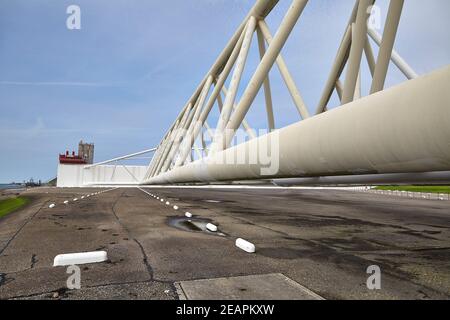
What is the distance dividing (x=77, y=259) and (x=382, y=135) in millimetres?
4455

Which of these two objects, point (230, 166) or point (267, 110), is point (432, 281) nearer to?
point (230, 166)

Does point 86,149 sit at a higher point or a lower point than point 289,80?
higher

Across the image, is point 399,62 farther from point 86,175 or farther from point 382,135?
point 86,175

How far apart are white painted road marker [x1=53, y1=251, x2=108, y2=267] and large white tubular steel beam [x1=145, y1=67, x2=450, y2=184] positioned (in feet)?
10.3

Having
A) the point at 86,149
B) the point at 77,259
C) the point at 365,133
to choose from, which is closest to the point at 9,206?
the point at 77,259

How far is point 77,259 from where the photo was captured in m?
5.00

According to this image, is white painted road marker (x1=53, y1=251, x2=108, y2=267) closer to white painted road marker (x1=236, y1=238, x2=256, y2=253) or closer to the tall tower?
white painted road marker (x1=236, y1=238, x2=256, y2=253)

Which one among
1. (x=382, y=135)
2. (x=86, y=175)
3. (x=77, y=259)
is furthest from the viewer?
(x=86, y=175)

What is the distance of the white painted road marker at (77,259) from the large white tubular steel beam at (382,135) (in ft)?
10.3

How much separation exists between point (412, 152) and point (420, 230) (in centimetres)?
789

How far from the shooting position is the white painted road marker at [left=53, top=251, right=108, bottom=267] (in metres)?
4.89

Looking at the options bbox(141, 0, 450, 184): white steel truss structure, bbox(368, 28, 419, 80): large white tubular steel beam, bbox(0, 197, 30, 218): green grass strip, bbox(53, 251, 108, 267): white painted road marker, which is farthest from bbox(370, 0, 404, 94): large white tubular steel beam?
bbox(0, 197, 30, 218): green grass strip
